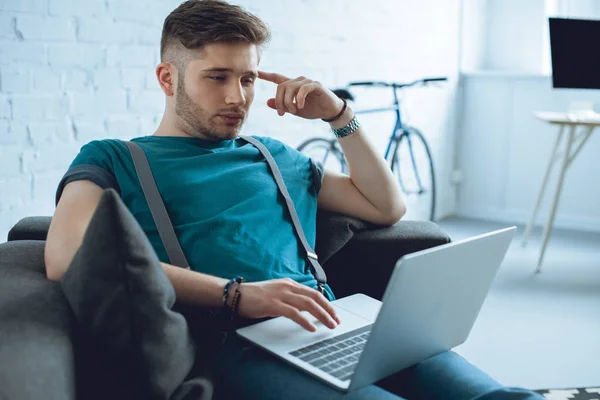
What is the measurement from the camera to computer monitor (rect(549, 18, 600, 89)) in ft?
11.8

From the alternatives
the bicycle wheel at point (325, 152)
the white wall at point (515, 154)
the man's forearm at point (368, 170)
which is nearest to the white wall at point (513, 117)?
the white wall at point (515, 154)

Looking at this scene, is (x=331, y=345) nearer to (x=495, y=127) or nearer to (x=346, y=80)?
(x=346, y=80)

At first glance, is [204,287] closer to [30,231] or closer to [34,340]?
[34,340]

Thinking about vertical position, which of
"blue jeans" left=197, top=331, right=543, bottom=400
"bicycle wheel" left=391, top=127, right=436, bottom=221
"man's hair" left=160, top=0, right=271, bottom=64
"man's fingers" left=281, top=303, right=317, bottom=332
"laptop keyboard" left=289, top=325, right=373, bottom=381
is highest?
"man's hair" left=160, top=0, right=271, bottom=64

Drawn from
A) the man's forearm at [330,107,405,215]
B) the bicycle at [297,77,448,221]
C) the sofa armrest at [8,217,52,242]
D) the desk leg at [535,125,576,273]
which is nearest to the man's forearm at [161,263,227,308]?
the sofa armrest at [8,217,52,242]

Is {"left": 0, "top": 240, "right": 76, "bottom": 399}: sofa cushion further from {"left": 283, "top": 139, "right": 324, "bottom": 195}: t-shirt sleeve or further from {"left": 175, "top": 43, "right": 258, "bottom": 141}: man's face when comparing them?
{"left": 283, "top": 139, "right": 324, "bottom": 195}: t-shirt sleeve

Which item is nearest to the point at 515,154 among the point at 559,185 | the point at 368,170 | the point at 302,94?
the point at 559,185

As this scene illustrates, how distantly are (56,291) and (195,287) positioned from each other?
243mm

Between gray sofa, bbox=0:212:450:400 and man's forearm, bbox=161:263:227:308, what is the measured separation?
0.66ft

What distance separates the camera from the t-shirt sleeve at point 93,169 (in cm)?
140

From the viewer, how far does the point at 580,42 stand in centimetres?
362

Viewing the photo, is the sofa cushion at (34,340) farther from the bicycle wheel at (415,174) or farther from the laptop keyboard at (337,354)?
the bicycle wheel at (415,174)

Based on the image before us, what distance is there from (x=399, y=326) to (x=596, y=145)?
153 inches

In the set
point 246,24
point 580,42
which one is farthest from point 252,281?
point 580,42
